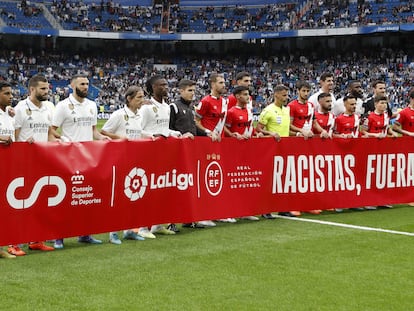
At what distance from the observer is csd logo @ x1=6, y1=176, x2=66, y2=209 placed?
7.34 meters

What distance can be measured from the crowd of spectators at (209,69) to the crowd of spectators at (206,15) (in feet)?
9.42

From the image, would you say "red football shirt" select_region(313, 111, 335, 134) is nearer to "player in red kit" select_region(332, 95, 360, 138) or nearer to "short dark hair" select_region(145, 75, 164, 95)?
"player in red kit" select_region(332, 95, 360, 138)

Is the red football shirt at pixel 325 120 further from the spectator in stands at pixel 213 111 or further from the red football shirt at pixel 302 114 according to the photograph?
the spectator in stands at pixel 213 111

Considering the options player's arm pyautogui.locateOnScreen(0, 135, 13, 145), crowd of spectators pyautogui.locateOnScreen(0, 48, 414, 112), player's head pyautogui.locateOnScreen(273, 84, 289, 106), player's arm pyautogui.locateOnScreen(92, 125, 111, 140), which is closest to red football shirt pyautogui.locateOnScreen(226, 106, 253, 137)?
player's head pyautogui.locateOnScreen(273, 84, 289, 106)

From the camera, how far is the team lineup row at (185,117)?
26.8ft

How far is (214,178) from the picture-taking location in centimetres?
954

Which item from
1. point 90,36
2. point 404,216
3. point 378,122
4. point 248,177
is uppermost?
point 90,36

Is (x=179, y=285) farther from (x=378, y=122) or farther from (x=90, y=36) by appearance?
(x=90, y=36)

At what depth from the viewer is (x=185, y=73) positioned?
61.7 m

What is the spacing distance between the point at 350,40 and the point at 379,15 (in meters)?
4.05

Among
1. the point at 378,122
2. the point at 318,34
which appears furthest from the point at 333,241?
the point at 318,34

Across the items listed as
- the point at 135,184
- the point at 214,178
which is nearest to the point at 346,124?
the point at 214,178

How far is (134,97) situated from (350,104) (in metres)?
4.38

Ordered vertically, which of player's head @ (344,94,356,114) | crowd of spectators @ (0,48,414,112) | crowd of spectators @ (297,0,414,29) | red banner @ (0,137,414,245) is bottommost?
red banner @ (0,137,414,245)
